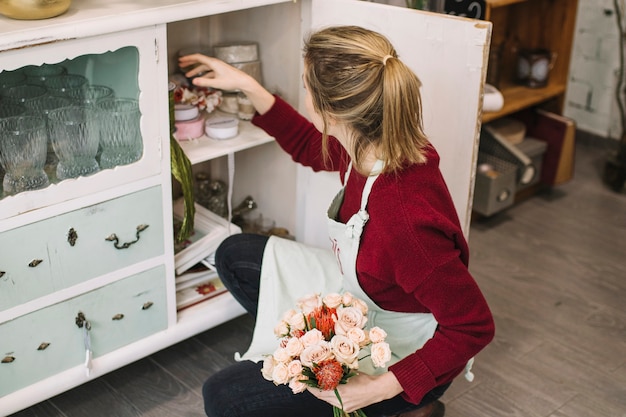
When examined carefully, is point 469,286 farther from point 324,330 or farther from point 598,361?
point 598,361

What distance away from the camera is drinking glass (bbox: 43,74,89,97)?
1.73 metres

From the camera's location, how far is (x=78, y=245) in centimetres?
169

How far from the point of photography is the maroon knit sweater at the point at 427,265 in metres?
1.43

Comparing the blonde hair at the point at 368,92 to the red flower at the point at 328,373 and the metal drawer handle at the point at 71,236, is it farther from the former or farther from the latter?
the metal drawer handle at the point at 71,236

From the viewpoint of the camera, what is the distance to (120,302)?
1820 mm

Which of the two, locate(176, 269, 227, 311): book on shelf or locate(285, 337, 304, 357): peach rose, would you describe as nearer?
locate(285, 337, 304, 357): peach rose

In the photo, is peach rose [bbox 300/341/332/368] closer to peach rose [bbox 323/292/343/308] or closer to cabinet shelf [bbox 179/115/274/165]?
peach rose [bbox 323/292/343/308]

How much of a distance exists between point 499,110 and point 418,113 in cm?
134

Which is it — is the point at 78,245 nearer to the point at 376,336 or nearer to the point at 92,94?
the point at 92,94

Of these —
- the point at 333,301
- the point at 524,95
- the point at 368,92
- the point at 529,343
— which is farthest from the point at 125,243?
the point at 524,95

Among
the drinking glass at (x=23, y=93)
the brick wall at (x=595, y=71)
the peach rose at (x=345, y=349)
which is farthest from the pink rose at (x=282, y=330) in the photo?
the brick wall at (x=595, y=71)

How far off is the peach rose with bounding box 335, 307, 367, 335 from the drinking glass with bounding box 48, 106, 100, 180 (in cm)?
62

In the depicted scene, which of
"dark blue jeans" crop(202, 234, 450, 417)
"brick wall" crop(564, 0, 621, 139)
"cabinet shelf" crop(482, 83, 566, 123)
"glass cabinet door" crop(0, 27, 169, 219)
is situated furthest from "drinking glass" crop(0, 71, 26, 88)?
"brick wall" crop(564, 0, 621, 139)

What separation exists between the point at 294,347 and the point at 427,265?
27 centimetres
